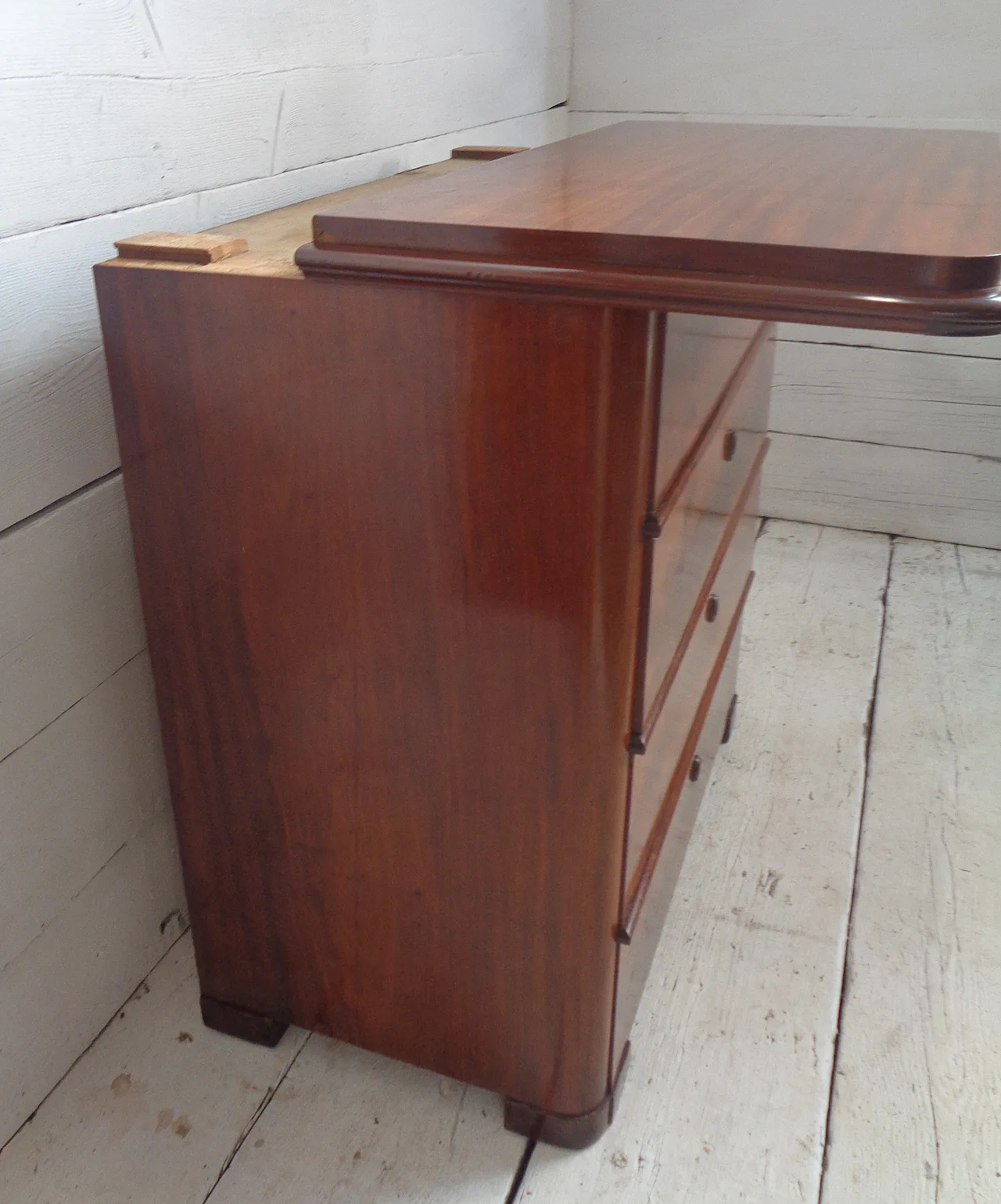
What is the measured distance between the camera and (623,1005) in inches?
43.1

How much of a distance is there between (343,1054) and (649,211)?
944mm

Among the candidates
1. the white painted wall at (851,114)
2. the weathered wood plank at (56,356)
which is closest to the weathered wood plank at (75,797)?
the weathered wood plank at (56,356)

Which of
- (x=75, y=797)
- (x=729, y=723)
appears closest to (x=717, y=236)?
(x=75, y=797)

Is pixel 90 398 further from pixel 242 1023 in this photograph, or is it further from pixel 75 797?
pixel 242 1023

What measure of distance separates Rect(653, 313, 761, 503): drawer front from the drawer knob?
77 millimetres

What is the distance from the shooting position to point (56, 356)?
3.18 feet

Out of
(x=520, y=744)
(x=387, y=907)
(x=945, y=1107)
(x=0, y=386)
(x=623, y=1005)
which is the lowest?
(x=945, y=1107)

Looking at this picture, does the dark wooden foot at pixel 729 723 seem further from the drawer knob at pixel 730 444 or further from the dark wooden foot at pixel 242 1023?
the dark wooden foot at pixel 242 1023

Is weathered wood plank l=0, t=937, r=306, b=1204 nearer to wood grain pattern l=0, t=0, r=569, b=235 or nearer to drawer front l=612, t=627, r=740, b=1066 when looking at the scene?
drawer front l=612, t=627, r=740, b=1066

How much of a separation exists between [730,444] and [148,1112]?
94 cm

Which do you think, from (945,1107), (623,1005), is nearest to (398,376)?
(623,1005)

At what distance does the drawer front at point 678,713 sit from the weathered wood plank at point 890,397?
3.38 ft

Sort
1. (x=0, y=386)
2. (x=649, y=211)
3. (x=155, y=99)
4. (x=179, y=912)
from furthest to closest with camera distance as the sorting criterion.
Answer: (x=179, y=912) → (x=155, y=99) → (x=0, y=386) → (x=649, y=211)

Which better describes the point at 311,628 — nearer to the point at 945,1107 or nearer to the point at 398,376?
the point at 398,376
